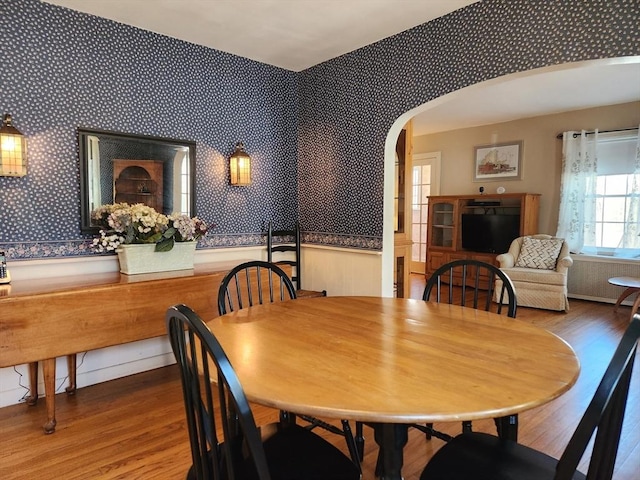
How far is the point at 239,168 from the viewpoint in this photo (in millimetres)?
3516

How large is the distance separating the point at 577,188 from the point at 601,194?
31 cm

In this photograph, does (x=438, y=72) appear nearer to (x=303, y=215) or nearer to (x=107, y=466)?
(x=303, y=215)

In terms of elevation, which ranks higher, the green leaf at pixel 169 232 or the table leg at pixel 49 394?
the green leaf at pixel 169 232

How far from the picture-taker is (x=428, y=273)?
6977 mm

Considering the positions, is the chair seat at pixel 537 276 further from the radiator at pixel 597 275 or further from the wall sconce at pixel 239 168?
the wall sconce at pixel 239 168

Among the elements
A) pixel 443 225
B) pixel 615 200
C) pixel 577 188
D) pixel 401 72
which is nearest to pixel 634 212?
pixel 615 200

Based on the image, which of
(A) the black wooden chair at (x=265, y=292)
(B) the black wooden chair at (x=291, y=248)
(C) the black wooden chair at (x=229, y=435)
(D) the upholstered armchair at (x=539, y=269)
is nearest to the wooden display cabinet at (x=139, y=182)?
(A) the black wooden chair at (x=265, y=292)

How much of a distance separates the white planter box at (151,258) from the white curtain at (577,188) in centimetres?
499

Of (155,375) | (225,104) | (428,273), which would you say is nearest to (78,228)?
(155,375)

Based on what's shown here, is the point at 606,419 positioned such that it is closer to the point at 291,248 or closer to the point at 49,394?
the point at 49,394

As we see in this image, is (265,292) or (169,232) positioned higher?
(169,232)

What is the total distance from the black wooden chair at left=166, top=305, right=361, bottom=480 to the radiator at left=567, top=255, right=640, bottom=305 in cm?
537

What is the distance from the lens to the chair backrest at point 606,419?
2.74 feet

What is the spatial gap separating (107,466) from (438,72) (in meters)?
3.01
